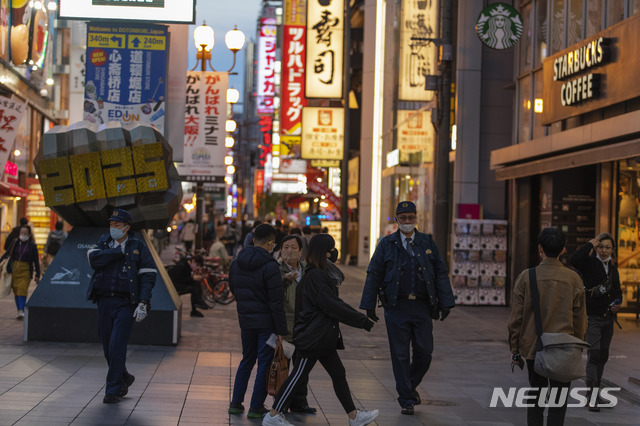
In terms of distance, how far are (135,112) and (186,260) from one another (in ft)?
10.6

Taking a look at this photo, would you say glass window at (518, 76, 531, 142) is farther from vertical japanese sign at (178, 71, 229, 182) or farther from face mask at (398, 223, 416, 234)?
face mask at (398, 223, 416, 234)

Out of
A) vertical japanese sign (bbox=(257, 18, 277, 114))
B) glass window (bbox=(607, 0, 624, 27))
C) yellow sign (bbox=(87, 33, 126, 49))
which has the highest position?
vertical japanese sign (bbox=(257, 18, 277, 114))

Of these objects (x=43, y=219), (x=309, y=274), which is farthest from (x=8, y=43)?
(x=309, y=274)

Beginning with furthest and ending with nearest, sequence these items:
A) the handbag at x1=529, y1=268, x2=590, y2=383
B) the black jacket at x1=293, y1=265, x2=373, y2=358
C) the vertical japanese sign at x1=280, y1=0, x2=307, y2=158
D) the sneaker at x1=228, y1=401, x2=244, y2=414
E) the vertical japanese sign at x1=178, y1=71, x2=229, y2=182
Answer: the vertical japanese sign at x1=280, y1=0, x2=307, y2=158
the vertical japanese sign at x1=178, y1=71, x2=229, y2=182
the sneaker at x1=228, y1=401, x2=244, y2=414
the black jacket at x1=293, y1=265, x2=373, y2=358
the handbag at x1=529, y1=268, x2=590, y2=383

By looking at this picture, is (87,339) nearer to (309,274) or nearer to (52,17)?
(309,274)

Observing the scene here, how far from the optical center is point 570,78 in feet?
59.9

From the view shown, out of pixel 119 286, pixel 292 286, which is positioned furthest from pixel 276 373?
pixel 119 286

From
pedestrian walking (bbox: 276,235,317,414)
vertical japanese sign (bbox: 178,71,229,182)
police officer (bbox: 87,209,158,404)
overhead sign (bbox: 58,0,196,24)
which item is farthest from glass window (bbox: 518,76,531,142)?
police officer (bbox: 87,209,158,404)

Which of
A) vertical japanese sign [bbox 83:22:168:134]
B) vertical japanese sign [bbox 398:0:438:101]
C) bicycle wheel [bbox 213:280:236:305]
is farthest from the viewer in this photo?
vertical japanese sign [bbox 398:0:438:101]

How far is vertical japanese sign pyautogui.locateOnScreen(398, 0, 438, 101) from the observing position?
28.6m

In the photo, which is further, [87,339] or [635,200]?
[635,200]

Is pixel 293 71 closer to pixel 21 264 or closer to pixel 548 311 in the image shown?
pixel 21 264

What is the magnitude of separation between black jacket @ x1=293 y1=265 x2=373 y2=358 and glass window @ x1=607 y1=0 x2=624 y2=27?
11176mm

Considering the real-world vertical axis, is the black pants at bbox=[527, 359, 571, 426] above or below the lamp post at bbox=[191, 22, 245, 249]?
below
